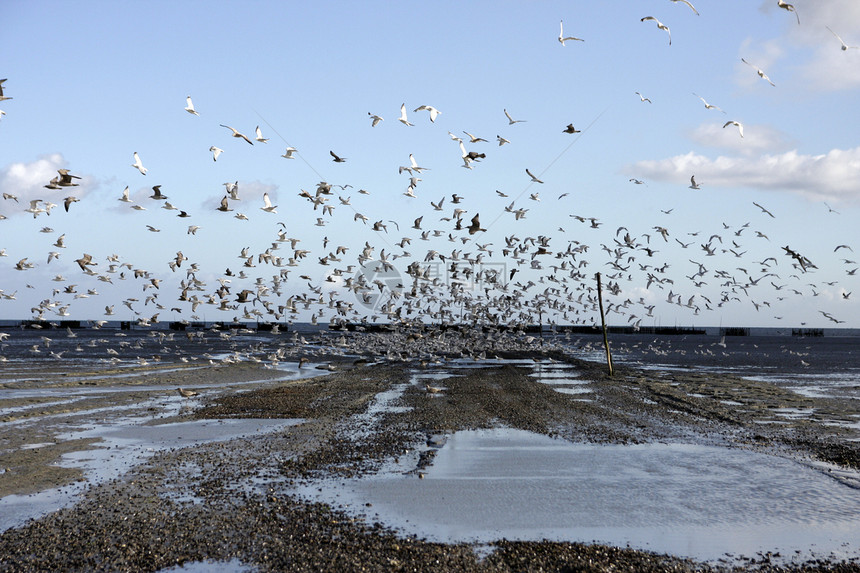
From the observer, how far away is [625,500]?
14578mm

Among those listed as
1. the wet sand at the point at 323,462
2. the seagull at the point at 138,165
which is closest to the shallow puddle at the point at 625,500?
the wet sand at the point at 323,462

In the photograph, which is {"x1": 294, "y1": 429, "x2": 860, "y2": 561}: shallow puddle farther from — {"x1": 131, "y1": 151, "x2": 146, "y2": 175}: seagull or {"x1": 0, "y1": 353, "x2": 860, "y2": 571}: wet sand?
{"x1": 131, "y1": 151, "x2": 146, "y2": 175}: seagull

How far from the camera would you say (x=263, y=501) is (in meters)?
13.8

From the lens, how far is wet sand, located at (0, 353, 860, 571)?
35.7 ft

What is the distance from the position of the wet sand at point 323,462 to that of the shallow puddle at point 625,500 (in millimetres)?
723

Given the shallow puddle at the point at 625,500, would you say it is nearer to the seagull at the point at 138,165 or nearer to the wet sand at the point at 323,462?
the wet sand at the point at 323,462

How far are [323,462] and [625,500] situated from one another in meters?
7.58

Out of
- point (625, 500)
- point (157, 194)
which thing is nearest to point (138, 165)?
point (157, 194)

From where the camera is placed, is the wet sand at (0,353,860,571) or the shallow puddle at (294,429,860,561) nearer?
the wet sand at (0,353,860,571)

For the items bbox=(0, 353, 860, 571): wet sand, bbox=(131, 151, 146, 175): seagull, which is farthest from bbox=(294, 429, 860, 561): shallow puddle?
bbox=(131, 151, 146, 175): seagull

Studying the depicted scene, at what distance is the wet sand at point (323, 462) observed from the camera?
10.9m

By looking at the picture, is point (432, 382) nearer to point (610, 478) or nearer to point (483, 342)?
point (610, 478)

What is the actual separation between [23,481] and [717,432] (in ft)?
67.5

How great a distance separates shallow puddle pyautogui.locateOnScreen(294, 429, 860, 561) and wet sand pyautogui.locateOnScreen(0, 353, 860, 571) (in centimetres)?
72
